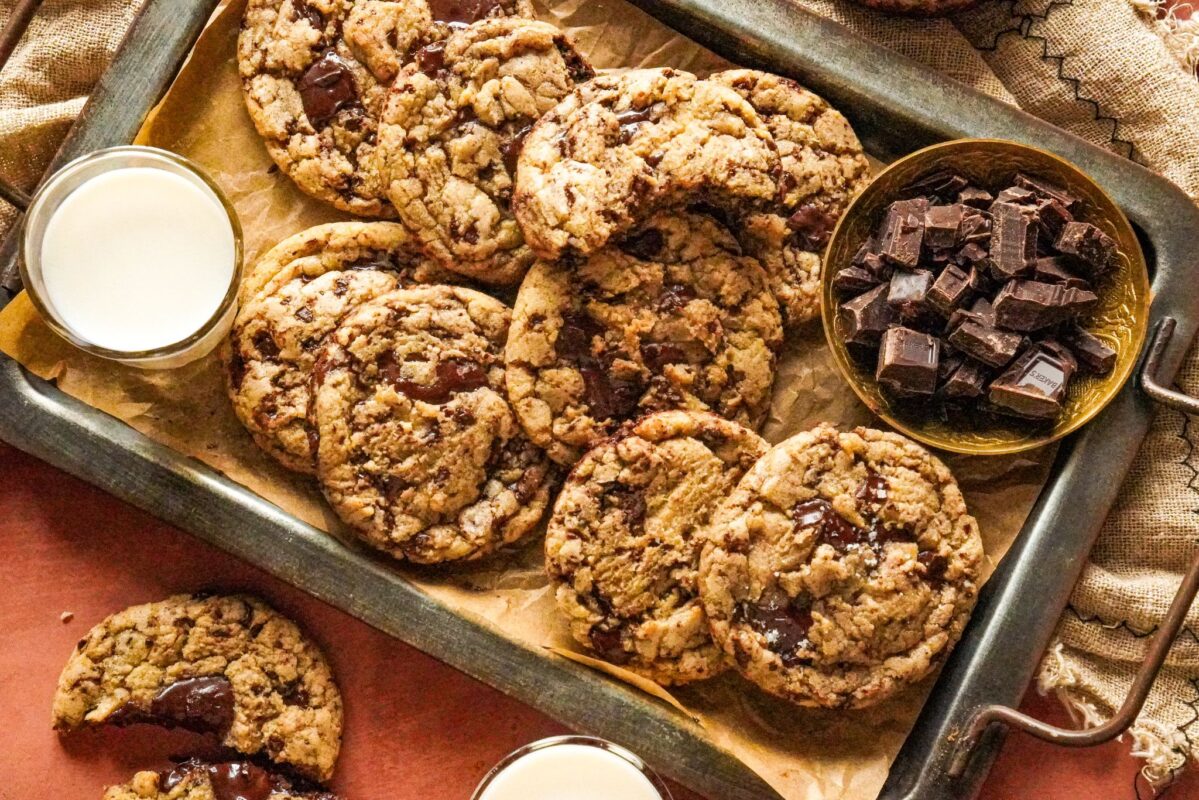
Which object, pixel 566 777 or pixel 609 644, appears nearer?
pixel 566 777

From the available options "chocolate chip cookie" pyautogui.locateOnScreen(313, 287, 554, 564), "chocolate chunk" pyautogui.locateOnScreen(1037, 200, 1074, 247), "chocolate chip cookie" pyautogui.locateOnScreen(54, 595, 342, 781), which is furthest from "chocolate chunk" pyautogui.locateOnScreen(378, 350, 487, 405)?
"chocolate chunk" pyautogui.locateOnScreen(1037, 200, 1074, 247)

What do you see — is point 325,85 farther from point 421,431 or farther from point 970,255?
point 970,255

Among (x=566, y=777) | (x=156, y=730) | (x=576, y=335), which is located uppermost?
(x=576, y=335)

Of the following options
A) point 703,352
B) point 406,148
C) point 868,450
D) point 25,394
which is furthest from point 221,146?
point 868,450

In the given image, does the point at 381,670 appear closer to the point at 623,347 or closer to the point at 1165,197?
the point at 623,347

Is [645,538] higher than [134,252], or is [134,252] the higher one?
[134,252]

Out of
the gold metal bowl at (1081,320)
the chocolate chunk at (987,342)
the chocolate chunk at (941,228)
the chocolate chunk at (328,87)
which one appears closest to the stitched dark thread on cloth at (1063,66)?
the gold metal bowl at (1081,320)

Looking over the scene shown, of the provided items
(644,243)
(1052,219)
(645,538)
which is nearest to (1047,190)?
(1052,219)
